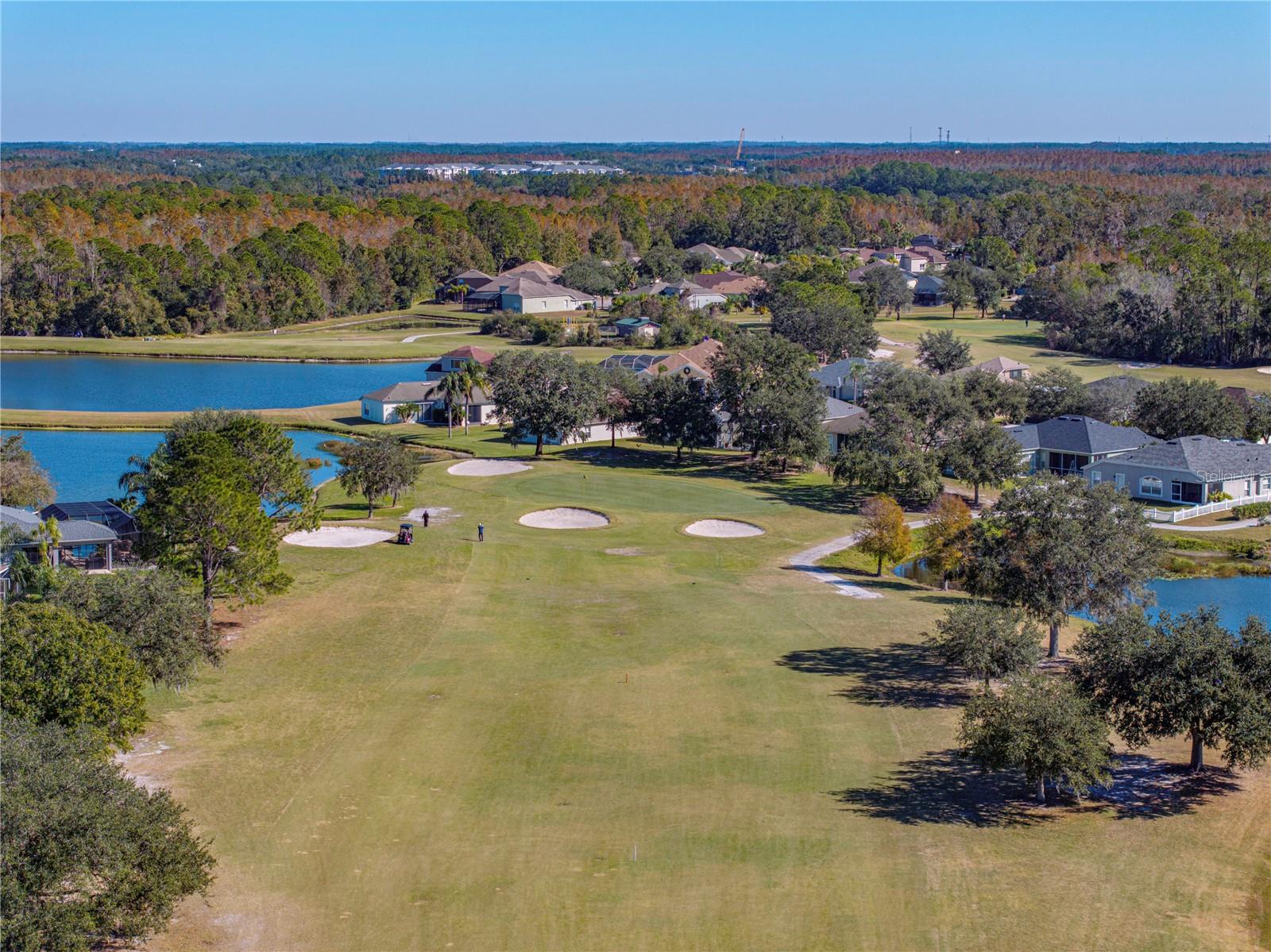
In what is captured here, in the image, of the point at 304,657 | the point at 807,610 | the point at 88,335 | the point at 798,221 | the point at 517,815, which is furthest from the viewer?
the point at 798,221

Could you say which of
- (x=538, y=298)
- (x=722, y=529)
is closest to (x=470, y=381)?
(x=722, y=529)

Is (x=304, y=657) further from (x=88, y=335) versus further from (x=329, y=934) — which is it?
(x=88, y=335)

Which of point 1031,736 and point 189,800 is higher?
point 1031,736

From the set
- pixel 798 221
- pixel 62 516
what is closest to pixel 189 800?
pixel 62 516

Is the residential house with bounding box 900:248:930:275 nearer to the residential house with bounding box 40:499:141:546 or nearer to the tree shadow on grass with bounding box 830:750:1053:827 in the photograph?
the residential house with bounding box 40:499:141:546

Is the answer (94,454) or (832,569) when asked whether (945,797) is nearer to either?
(832,569)

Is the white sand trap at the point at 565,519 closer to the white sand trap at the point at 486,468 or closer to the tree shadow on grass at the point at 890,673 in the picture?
the white sand trap at the point at 486,468

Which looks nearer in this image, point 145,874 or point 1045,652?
point 145,874

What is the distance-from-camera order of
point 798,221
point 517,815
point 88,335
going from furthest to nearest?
point 798,221 → point 88,335 → point 517,815

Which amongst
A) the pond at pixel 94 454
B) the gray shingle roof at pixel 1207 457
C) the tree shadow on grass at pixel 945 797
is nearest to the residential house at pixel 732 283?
the pond at pixel 94 454

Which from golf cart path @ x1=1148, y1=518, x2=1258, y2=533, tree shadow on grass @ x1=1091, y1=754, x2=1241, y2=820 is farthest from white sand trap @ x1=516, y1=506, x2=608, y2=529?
tree shadow on grass @ x1=1091, y1=754, x2=1241, y2=820
